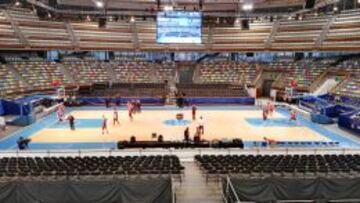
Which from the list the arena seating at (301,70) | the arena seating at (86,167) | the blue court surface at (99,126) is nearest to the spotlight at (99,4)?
the blue court surface at (99,126)

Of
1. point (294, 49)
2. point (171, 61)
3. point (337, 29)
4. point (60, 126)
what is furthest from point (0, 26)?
point (337, 29)

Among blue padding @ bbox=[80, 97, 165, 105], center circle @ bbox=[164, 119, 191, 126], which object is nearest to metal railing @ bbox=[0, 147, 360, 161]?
center circle @ bbox=[164, 119, 191, 126]

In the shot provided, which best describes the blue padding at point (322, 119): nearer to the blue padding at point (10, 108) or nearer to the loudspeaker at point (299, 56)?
the loudspeaker at point (299, 56)

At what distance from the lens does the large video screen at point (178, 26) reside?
1094 inches

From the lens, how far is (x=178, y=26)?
28469 millimetres

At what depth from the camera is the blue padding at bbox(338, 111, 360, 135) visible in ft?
71.9

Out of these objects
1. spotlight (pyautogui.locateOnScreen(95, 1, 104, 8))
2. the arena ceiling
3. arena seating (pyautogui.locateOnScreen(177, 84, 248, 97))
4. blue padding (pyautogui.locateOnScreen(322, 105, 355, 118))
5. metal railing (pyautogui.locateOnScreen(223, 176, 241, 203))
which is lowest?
metal railing (pyautogui.locateOnScreen(223, 176, 241, 203))

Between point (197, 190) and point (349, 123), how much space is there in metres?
15.4

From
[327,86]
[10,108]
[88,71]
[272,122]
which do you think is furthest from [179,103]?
[327,86]

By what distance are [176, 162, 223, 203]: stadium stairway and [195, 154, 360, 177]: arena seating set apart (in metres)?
0.45

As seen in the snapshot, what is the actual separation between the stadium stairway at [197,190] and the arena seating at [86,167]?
0.60 meters

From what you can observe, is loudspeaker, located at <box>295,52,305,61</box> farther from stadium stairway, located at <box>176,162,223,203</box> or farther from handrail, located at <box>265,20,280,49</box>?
stadium stairway, located at <box>176,162,223,203</box>

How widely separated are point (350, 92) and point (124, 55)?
27.5 metres

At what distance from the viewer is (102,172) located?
12.3 m
